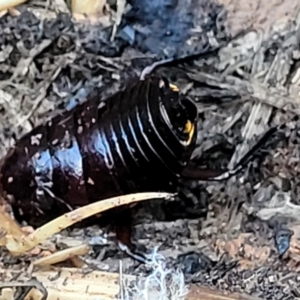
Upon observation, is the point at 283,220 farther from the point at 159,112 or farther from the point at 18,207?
the point at 18,207

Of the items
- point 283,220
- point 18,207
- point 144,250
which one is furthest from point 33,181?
point 283,220

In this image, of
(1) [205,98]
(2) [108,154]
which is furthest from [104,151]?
(1) [205,98]

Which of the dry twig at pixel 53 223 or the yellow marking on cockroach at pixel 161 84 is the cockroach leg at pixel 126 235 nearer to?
the dry twig at pixel 53 223

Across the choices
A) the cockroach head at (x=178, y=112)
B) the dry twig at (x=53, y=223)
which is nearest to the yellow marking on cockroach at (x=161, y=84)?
the cockroach head at (x=178, y=112)

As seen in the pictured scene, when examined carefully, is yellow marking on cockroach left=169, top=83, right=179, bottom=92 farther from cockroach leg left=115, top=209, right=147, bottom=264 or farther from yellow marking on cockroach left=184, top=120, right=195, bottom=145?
cockroach leg left=115, top=209, right=147, bottom=264

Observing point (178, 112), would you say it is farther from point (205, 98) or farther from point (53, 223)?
point (53, 223)

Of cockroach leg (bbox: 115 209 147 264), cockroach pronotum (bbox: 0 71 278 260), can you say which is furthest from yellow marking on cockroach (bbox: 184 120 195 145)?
cockroach leg (bbox: 115 209 147 264)
